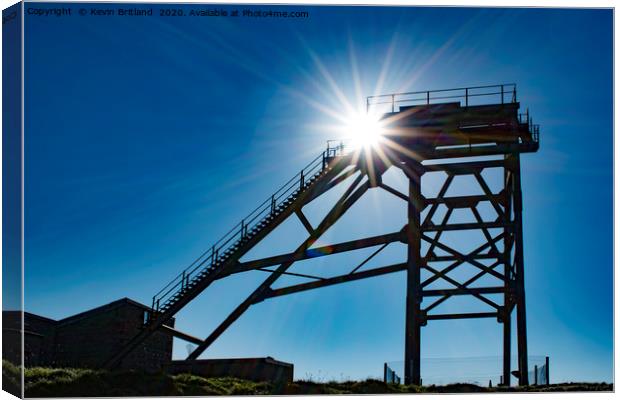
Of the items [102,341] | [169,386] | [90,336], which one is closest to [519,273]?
[169,386]

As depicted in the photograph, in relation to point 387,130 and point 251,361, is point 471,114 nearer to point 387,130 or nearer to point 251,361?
point 387,130

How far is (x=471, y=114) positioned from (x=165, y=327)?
41.1 ft

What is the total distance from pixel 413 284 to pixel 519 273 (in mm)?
3228

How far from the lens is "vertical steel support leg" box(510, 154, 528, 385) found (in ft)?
82.3

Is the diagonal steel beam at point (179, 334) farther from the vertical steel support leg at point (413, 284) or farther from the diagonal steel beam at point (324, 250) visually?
the vertical steel support leg at point (413, 284)

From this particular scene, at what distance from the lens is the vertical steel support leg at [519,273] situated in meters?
25.1

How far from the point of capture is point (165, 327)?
29.4 m

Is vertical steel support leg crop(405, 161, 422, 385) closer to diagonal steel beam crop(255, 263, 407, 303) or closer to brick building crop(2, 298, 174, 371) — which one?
diagonal steel beam crop(255, 263, 407, 303)

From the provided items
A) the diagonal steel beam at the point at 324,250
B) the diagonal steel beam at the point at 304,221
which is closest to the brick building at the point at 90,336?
the diagonal steel beam at the point at 324,250

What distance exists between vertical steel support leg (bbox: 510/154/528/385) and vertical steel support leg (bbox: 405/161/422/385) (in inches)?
117

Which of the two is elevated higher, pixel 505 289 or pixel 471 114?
pixel 471 114

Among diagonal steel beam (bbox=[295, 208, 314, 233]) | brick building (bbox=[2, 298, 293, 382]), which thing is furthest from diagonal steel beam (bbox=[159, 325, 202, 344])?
diagonal steel beam (bbox=[295, 208, 314, 233])

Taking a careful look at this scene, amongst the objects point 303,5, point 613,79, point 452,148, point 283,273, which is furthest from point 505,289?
point 303,5

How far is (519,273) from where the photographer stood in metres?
26.0
